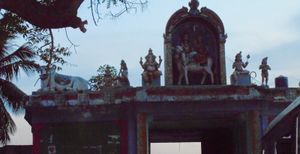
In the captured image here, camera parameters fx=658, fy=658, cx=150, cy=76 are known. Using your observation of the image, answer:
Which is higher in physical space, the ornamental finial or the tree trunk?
the ornamental finial

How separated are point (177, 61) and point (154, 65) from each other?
0.94m

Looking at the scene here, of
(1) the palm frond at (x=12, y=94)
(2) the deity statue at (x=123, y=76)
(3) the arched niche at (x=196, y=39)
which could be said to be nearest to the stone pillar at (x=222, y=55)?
(3) the arched niche at (x=196, y=39)

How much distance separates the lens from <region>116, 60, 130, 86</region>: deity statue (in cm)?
2031

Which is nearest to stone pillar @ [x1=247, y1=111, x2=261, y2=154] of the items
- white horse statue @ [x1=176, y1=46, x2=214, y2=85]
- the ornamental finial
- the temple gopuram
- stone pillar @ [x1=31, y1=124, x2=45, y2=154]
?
the temple gopuram

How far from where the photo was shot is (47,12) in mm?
6207

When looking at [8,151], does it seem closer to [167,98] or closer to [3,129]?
[3,129]

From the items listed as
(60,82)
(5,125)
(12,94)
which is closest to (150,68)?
(60,82)

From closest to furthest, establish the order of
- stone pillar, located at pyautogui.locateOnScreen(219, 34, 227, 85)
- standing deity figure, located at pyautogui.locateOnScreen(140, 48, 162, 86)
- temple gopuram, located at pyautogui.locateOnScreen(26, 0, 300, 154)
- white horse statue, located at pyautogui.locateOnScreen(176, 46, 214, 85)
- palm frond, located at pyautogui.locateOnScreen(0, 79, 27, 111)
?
1. temple gopuram, located at pyautogui.locateOnScreen(26, 0, 300, 154)
2. standing deity figure, located at pyautogui.locateOnScreen(140, 48, 162, 86)
3. white horse statue, located at pyautogui.locateOnScreen(176, 46, 214, 85)
4. stone pillar, located at pyautogui.locateOnScreen(219, 34, 227, 85)
5. palm frond, located at pyautogui.locateOnScreen(0, 79, 27, 111)

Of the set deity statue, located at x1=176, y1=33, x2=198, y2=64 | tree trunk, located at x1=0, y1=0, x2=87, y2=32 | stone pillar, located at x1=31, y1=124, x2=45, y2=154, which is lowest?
stone pillar, located at x1=31, y1=124, x2=45, y2=154

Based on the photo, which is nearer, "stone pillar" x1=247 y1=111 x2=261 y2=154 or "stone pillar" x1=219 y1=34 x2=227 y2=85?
"stone pillar" x1=247 y1=111 x2=261 y2=154

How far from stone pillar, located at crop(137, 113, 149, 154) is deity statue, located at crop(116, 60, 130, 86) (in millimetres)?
1214

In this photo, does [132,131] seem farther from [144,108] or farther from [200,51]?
[200,51]

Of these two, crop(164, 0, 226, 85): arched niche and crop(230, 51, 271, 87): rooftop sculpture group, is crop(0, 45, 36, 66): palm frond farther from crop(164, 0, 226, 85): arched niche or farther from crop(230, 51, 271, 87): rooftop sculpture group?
crop(230, 51, 271, 87): rooftop sculpture group

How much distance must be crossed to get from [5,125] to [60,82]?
8.72ft
